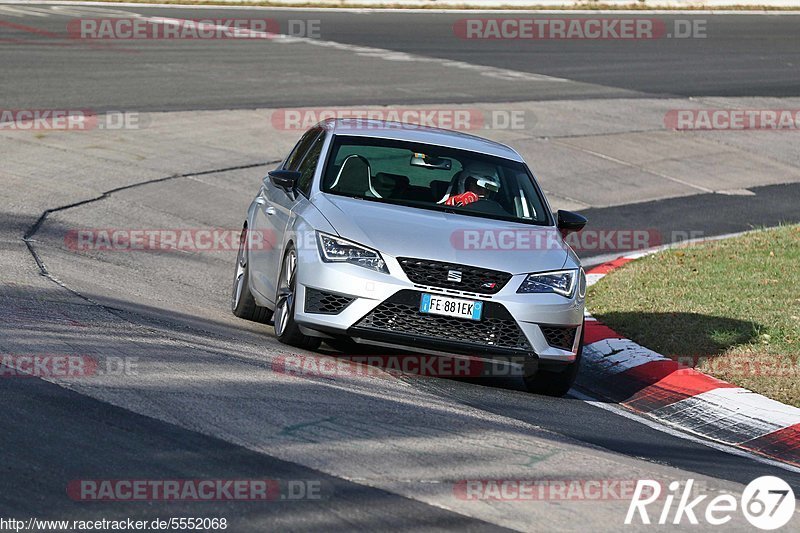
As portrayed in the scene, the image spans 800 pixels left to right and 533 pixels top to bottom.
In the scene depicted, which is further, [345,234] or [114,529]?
[345,234]

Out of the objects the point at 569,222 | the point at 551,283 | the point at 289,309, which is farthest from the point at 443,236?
the point at 569,222

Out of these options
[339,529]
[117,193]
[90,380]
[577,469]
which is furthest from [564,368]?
[117,193]

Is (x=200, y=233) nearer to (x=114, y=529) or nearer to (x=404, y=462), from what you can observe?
(x=404, y=462)

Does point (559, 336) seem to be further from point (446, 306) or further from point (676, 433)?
point (676, 433)

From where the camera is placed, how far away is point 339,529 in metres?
5.27

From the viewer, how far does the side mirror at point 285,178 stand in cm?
966

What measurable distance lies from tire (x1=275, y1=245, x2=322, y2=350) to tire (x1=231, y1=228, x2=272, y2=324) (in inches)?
43.0

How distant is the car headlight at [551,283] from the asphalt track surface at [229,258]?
2.46 ft

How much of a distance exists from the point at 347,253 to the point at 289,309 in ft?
2.04

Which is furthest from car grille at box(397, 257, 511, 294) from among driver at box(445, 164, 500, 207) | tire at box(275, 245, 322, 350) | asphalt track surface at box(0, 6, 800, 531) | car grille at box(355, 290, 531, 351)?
driver at box(445, 164, 500, 207)

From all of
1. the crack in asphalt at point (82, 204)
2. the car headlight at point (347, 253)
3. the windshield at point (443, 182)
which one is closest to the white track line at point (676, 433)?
the windshield at point (443, 182)

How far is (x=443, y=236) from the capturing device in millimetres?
8719

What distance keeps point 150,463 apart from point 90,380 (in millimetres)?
1382

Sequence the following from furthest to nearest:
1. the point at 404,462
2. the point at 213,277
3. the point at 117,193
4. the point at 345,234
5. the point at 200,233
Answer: the point at 117,193
the point at 200,233
the point at 213,277
the point at 345,234
the point at 404,462
